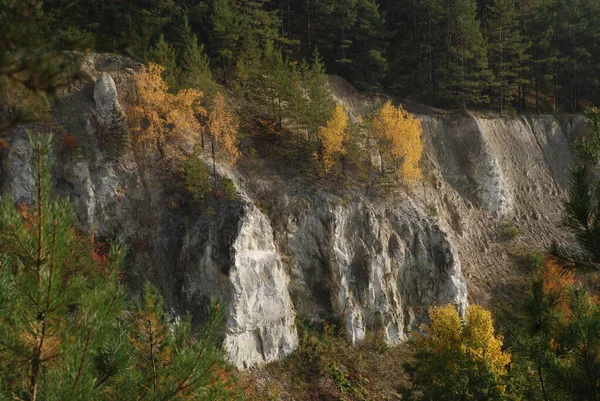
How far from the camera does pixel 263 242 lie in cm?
2186

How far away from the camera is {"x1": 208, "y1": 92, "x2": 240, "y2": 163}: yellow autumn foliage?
2312 centimetres

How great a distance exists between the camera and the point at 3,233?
3.37 metres

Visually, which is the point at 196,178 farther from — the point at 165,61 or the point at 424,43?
the point at 424,43

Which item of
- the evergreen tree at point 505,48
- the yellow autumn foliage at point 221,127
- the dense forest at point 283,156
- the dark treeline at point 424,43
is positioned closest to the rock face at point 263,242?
the dense forest at point 283,156

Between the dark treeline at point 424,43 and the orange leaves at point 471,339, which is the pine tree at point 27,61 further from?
the dark treeline at point 424,43

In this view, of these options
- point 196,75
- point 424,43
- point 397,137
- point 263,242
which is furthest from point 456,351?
point 424,43

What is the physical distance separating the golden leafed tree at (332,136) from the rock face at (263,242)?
2.23 meters

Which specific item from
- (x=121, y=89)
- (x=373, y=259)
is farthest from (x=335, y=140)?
(x=121, y=89)

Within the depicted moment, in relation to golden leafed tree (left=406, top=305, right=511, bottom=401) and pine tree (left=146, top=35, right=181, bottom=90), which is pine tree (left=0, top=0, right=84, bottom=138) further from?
pine tree (left=146, top=35, right=181, bottom=90)

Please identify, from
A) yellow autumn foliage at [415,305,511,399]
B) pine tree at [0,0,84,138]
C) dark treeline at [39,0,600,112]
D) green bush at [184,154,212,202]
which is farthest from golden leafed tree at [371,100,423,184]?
pine tree at [0,0,84,138]

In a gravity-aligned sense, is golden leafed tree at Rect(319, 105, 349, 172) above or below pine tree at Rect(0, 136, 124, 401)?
above

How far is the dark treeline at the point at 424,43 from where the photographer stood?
3145cm

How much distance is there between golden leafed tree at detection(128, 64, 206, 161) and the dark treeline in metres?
6.52

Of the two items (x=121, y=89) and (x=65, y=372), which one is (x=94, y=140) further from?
(x=65, y=372)
